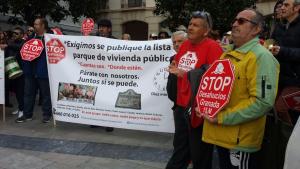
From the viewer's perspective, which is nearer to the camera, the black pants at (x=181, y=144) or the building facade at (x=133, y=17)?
the black pants at (x=181, y=144)

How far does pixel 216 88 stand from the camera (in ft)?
10.6

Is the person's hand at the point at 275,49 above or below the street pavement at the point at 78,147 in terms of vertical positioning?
above

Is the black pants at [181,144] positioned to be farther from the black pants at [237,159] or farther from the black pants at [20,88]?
the black pants at [20,88]

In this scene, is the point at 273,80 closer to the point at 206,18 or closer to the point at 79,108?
the point at 206,18

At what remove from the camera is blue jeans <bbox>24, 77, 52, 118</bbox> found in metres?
7.42

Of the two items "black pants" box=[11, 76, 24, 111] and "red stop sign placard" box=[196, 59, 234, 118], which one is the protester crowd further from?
"black pants" box=[11, 76, 24, 111]

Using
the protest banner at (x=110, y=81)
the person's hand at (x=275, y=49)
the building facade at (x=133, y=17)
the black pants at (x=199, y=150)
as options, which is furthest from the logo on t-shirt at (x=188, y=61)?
the building facade at (x=133, y=17)

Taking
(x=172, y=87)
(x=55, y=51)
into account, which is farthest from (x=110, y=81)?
(x=172, y=87)

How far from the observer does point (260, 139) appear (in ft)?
10.6

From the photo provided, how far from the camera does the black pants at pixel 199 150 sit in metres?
3.80

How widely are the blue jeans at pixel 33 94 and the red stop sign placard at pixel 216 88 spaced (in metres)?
4.52

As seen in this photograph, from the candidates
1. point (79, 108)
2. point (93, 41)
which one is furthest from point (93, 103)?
point (93, 41)

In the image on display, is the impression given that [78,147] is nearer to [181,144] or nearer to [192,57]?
[181,144]

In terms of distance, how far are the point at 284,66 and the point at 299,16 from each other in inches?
19.8
